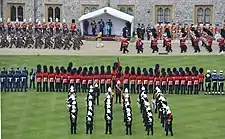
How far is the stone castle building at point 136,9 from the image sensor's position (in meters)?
55.8

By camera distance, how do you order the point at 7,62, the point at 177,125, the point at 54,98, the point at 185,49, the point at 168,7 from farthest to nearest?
the point at 168,7 < the point at 185,49 < the point at 7,62 < the point at 54,98 < the point at 177,125

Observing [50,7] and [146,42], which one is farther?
[50,7]

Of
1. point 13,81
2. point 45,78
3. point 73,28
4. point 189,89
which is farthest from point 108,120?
point 73,28

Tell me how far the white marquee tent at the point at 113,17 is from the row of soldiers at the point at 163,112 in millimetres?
22783

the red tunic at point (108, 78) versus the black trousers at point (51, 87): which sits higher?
the red tunic at point (108, 78)

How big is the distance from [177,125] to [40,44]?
2036 cm

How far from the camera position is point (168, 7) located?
55.9 meters

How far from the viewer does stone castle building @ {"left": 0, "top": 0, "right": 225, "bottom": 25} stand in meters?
55.8

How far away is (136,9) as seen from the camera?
56250 millimetres

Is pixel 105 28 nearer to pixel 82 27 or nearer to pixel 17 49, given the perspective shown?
pixel 82 27

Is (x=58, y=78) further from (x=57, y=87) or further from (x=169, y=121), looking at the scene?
(x=169, y=121)

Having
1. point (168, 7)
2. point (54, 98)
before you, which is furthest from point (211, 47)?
point (54, 98)

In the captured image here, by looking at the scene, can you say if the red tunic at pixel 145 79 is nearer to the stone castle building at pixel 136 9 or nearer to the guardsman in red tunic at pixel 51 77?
the guardsman in red tunic at pixel 51 77

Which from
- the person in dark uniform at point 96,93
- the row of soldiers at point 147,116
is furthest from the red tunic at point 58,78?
the row of soldiers at point 147,116
